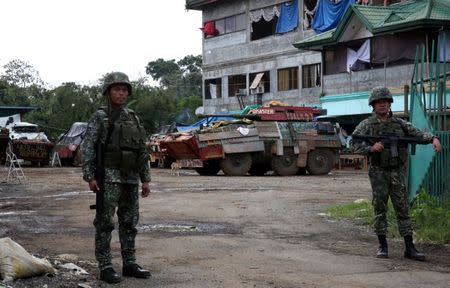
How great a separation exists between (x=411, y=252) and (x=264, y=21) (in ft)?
109

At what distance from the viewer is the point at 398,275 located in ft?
20.8

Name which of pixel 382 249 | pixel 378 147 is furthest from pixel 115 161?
pixel 382 249

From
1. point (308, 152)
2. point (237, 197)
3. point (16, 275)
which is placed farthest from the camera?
point (308, 152)

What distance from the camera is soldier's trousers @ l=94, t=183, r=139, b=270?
6.07m

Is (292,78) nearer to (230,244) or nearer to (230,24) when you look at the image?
(230,24)

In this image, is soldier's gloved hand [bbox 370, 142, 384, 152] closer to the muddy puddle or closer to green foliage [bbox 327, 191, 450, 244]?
green foliage [bbox 327, 191, 450, 244]

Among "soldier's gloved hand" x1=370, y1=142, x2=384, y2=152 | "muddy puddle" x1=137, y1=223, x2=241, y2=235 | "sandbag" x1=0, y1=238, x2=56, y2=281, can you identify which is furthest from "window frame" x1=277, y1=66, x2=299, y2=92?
"sandbag" x1=0, y1=238, x2=56, y2=281

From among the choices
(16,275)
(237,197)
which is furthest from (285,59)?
(16,275)

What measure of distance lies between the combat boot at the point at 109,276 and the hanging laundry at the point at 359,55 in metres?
25.5

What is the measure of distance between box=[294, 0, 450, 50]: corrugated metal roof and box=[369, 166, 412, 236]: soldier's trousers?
65.0 ft

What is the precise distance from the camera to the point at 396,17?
92.1 feet

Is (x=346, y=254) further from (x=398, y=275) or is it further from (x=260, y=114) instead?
(x=260, y=114)

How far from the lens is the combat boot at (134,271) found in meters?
6.11

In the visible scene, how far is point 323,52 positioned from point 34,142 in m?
13.8
